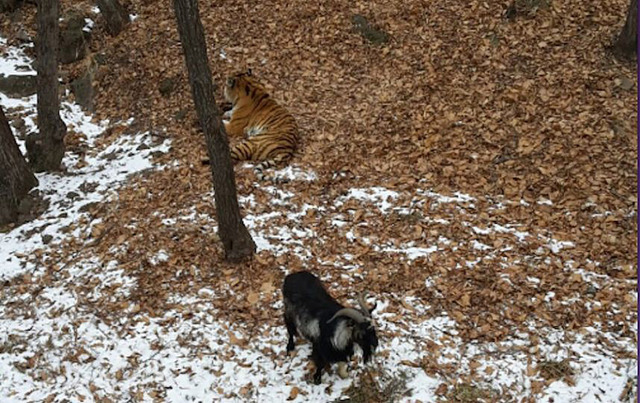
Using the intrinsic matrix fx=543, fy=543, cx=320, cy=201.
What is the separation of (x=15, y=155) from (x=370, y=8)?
7.89m

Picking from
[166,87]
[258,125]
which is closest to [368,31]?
[258,125]

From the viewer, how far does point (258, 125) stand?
9805mm

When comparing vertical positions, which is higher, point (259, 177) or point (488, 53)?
point (488, 53)

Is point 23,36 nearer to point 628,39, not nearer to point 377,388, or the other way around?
point 377,388

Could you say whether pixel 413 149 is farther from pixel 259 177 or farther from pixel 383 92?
pixel 259 177

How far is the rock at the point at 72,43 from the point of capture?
12.0m

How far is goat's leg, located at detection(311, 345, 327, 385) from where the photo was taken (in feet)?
18.6

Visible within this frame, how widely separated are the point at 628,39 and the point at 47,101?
33.2 feet

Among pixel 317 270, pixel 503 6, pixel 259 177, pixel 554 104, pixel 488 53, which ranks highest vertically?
pixel 503 6

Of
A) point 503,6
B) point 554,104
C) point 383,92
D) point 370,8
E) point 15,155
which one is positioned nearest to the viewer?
point 15,155

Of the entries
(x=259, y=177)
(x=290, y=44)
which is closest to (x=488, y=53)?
(x=290, y=44)

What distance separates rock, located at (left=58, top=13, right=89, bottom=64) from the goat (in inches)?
347

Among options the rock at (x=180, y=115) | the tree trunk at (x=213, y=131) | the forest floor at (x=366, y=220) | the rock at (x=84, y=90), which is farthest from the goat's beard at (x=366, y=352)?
the rock at (x=84, y=90)

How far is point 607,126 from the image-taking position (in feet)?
28.5
